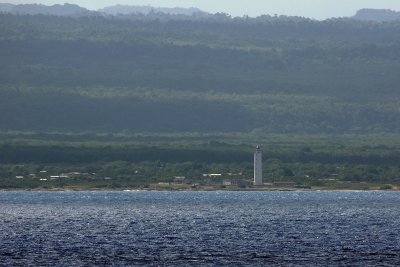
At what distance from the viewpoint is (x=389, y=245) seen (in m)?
93.3

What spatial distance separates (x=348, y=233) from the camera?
10444cm

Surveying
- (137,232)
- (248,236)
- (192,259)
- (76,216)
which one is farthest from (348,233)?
(76,216)

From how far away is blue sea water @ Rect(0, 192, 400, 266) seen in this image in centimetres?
8456

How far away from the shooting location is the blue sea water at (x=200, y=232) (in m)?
84.6

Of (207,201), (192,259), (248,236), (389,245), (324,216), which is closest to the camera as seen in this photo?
(192,259)

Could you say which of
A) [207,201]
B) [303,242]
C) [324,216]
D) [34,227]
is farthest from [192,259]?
[207,201]

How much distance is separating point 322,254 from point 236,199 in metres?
87.5

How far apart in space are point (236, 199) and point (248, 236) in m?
72.8

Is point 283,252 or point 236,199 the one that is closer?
point 283,252

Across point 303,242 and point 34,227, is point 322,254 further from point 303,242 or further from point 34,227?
point 34,227

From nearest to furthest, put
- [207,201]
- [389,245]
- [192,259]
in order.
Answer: [192,259] < [389,245] < [207,201]

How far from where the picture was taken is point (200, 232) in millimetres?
105688

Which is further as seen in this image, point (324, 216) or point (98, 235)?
point (324, 216)

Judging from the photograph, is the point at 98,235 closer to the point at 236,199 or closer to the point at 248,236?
the point at 248,236
